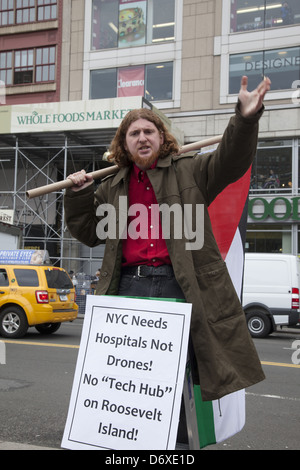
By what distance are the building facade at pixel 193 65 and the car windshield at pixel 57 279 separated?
1086cm

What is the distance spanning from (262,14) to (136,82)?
6392 millimetres

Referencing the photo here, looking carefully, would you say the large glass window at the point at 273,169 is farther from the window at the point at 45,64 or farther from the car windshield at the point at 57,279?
the car windshield at the point at 57,279

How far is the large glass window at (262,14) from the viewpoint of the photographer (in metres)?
21.2

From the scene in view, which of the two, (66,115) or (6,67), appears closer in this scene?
(66,115)

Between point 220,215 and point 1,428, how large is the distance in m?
2.92

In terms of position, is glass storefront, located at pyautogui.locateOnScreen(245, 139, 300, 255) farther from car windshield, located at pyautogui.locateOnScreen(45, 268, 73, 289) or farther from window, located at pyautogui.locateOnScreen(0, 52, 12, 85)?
window, located at pyautogui.locateOnScreen(0, 52, 12, 85)

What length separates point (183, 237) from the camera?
231 cm

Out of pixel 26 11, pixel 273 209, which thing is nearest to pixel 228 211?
pixel 273 209

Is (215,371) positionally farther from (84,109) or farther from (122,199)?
(84,109)

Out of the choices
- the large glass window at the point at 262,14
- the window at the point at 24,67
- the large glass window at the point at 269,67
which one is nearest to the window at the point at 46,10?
the window at the point at 24,67

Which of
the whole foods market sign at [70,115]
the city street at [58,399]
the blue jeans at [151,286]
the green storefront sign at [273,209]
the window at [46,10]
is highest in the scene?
the window at [46,10]

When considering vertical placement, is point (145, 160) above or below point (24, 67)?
below

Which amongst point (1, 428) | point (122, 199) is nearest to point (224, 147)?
point (122, 199)

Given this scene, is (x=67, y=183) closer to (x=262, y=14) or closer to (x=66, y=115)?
(x=66, y=115)
